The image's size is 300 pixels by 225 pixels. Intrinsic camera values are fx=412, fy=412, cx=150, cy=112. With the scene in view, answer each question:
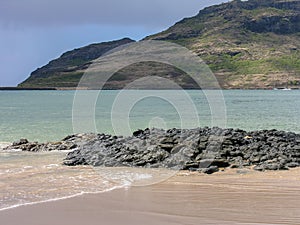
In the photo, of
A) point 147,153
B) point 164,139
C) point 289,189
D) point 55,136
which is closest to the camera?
point 289,189

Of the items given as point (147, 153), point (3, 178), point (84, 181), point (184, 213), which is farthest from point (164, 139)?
point (184, 213)

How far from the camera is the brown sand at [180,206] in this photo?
9.75m

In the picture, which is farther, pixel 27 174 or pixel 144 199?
pixel 27 174

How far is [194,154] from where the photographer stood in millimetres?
17828

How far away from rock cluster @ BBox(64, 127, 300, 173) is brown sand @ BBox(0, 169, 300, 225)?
2882 mm

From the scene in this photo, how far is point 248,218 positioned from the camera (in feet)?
32.3

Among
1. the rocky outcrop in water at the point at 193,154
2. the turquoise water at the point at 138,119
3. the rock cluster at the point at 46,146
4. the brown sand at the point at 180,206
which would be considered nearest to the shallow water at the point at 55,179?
the brown sand at the point at 180,206

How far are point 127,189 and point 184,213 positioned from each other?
331 centimetres

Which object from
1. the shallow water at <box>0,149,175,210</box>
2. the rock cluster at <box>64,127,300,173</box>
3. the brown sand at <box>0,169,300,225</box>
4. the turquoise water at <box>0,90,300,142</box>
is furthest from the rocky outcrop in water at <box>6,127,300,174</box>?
the turquoise water at <box>0,90,300,142</box>

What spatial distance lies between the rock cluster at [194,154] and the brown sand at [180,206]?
9.46 ft

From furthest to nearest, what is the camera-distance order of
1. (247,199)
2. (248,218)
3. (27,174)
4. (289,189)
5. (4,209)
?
1. (27,174)
2. (289,189)
3. (247,199)
4. (4,209)
5. (248,218)

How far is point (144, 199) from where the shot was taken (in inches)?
463

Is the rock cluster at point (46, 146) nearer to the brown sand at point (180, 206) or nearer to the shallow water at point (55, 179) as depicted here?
the shallow water at point (55, 179)

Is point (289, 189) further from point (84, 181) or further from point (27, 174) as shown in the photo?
point (27, 174)
